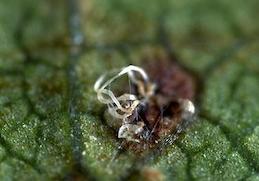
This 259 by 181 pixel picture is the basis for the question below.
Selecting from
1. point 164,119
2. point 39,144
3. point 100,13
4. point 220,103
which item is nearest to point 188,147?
point 164,119

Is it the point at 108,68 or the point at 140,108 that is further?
the point at 108,68

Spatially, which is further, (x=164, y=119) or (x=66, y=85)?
(x=66, y=85)

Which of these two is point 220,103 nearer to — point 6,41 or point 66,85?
point 66,85

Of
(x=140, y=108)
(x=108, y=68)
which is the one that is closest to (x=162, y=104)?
(x=140, y=108)

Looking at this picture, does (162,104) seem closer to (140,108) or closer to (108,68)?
(140,108)
